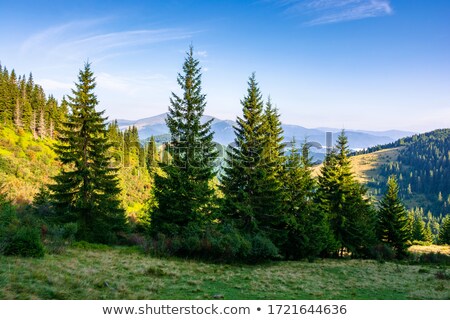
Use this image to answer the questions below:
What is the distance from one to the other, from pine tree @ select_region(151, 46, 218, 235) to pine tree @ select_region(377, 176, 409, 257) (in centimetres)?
3294

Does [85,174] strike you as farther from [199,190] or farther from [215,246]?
[215,246]

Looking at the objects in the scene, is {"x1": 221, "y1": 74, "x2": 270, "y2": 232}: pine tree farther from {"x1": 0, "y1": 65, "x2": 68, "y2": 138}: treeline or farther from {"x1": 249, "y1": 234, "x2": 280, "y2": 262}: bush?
{"x1": 0, "y1": 65, "x2": 68, "y2": 138}: treeline

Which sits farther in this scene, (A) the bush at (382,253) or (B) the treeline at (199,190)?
(A) the bush at (382,253)

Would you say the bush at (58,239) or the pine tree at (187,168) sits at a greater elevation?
the pine tree at (187,168)

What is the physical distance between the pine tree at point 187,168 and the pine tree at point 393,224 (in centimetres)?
3294

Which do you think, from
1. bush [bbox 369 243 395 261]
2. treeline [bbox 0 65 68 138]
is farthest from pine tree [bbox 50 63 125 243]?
treeline [bbox 0 65 68 138]

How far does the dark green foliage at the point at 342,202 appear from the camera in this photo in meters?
35.8

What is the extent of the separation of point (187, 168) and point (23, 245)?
12966 millimetres

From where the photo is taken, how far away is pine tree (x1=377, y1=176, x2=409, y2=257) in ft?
138

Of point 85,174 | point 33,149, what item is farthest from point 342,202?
point 33,149

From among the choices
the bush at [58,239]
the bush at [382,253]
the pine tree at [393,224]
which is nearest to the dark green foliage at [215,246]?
the bush at [58,239]

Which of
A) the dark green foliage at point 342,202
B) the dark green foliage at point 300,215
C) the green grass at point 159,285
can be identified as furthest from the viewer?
the dark green foliage at point 342,202

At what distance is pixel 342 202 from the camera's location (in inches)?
1421

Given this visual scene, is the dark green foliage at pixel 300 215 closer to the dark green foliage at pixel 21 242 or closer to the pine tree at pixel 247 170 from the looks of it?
the pine tree at pixel 247 170
